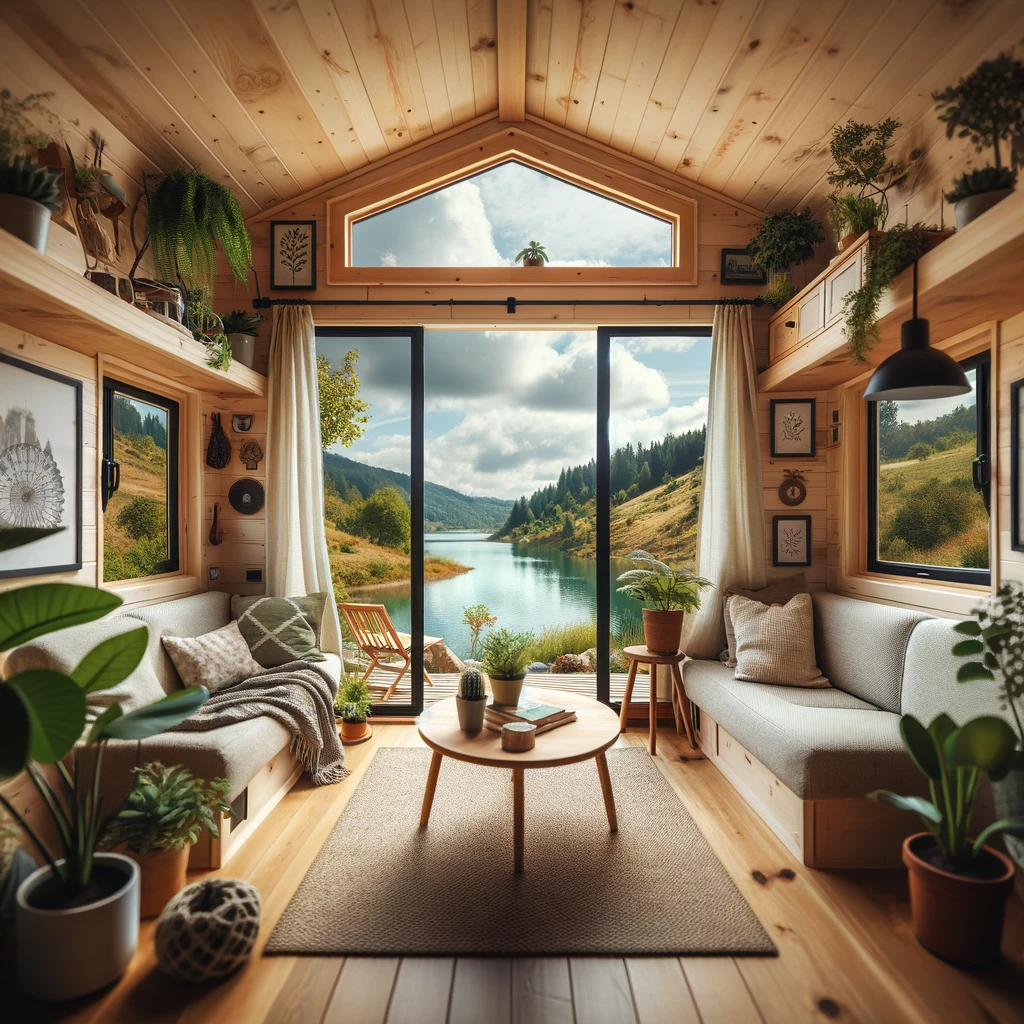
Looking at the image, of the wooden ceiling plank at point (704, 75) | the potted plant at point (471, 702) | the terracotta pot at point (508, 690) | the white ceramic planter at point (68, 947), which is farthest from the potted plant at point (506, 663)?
the wooden ceiling plank at point (704, 75)

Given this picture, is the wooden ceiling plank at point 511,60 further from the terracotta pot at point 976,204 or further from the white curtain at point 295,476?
the terracotta pot at point 976,204

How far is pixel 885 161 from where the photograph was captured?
9.67 feet

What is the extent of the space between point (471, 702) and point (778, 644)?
65.5 inches

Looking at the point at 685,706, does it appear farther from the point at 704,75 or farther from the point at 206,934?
the point at 704,75

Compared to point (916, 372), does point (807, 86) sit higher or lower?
higher

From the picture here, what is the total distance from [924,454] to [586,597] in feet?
11.4

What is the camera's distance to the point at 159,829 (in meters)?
1.97

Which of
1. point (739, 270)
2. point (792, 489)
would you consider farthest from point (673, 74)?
point (792, 489)

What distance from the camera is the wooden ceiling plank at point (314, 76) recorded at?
268cm

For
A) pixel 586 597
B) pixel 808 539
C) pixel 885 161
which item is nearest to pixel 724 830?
pixel 808 539

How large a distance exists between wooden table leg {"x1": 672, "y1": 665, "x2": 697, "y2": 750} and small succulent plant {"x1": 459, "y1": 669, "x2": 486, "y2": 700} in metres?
1.52

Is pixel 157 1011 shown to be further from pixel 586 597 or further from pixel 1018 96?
pixel 586 597

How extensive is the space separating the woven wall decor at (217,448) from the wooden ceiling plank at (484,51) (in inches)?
96.5

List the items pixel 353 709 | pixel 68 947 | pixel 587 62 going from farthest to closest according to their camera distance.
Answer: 1. pixel 353 709
2. pixel 587 62
3. pixel 68 947
